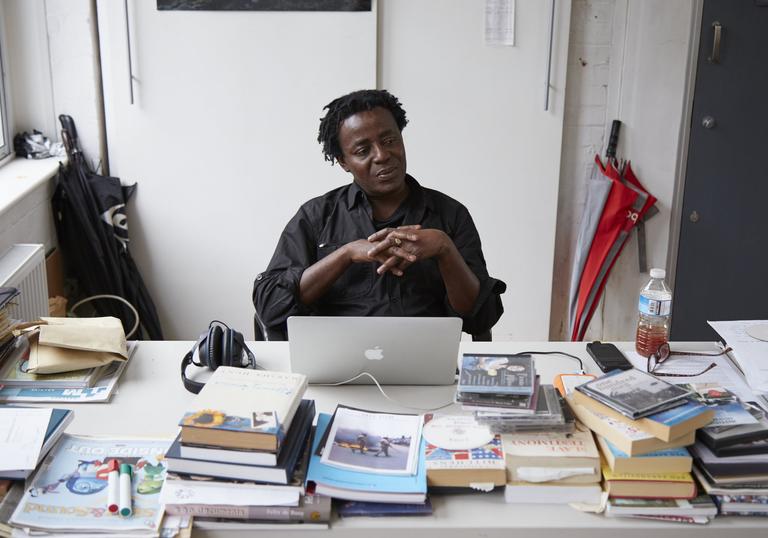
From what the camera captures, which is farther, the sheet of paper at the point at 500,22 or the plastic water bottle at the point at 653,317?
the sheet of paper at the point at 500,22

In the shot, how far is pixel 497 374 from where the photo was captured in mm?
1646

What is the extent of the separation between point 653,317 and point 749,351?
22 centimetres

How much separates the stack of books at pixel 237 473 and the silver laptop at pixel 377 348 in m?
0.31

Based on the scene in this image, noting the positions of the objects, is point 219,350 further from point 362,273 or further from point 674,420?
point 674,420

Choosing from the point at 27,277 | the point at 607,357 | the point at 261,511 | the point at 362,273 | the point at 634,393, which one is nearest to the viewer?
the point at 261,511

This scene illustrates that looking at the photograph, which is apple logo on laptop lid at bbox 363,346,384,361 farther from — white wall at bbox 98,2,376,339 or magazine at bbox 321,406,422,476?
white wall at bbox 98,2,376,339

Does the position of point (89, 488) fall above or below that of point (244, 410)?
below

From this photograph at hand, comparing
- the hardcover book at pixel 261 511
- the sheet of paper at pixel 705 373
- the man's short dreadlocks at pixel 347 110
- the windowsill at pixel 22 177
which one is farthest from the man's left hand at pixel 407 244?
the windowsill at pixel 22 177

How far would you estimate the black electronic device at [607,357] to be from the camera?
1961 millimetres

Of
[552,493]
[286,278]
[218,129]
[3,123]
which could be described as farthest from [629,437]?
[3,123]

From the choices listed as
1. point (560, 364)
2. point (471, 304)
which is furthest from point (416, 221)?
point (560, 364)

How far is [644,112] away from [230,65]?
163 centimetres

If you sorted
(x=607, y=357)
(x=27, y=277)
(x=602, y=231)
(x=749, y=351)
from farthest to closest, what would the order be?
(x=602, y=231) < (x=27, y=277) < (x=607, y=357) < (x=749, y=351)

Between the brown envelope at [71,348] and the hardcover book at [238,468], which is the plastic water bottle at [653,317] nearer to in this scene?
the hardcover book at [238,468]
